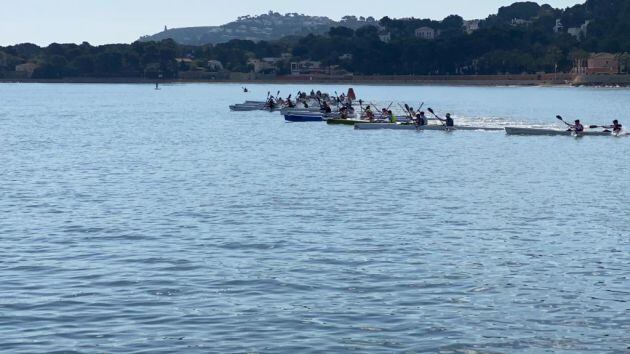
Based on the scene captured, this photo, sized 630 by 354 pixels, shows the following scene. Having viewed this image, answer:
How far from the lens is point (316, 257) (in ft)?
94.7

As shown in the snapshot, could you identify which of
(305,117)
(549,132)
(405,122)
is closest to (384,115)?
(405,122)

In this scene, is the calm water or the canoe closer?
the calm water

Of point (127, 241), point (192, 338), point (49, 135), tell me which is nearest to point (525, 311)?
point (192, 338)

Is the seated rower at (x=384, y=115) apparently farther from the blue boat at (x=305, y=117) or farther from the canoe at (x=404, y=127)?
the blue boat at (x=305, y=117)

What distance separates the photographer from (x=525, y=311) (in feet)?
75.5

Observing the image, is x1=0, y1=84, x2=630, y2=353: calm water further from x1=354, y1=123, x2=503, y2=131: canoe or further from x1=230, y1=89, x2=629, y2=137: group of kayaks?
x1=354, y1=123, x2=503, y2=131: canoe

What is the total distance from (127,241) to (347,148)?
134 feet

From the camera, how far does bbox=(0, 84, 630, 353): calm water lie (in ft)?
69.8

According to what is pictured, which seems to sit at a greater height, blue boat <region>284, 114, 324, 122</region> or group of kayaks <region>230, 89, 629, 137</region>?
group of kayaks <region>230, 89, 629, 137</region>

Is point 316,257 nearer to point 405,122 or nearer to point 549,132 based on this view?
point 549,132

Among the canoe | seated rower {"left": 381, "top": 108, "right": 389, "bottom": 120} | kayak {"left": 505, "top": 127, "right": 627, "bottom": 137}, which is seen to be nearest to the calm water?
kayak {"left": 505, "top": 127, "right": 627, "bottom": 137}

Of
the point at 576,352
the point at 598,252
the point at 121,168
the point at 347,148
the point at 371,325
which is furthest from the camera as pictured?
the point at 347,148

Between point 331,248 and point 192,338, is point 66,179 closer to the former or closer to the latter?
point 331,248

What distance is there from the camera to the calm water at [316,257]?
69.8 feet
